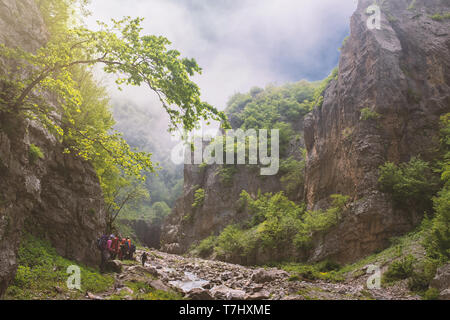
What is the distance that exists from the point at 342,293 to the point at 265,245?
470 inches

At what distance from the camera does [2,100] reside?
239 inches

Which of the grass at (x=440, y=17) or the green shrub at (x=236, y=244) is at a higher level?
the grass at (x=440, y=17)

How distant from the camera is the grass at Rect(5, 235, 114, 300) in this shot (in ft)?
21.6

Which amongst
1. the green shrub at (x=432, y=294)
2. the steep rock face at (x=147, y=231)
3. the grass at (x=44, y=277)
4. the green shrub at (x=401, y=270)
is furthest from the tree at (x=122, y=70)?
the steep rock face at (x=147, y=231)

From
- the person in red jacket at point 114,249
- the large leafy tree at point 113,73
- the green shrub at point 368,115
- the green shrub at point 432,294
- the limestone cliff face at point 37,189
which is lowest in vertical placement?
the green shrub at point 432,294

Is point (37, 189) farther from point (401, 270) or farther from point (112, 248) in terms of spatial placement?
point (401, 270)

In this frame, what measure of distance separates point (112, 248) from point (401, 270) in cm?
1371

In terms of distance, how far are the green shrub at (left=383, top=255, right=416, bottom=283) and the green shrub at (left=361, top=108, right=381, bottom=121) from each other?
11.4 metres

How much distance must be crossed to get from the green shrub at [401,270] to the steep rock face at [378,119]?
4.84 metres

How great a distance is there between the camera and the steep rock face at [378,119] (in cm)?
1752

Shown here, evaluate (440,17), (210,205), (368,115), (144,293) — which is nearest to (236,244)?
(210,205)

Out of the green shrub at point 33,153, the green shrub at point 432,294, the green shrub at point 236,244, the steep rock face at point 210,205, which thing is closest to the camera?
the green shrub at point 33,153

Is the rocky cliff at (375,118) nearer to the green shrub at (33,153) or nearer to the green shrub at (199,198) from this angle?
the green shrub at (33,153)
